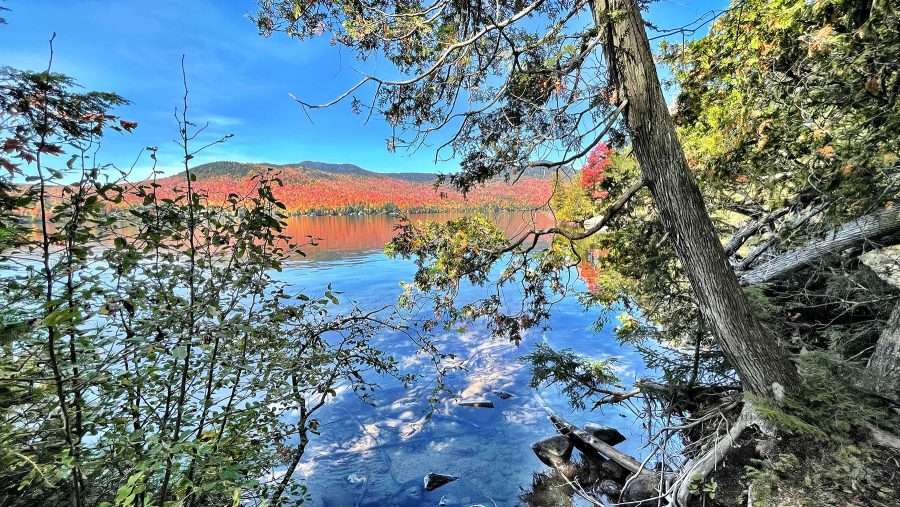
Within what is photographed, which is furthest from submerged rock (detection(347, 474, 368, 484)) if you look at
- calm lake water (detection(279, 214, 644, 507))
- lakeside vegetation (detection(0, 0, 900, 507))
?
lakeside vegetation (detection(0, 0, 900, 507))

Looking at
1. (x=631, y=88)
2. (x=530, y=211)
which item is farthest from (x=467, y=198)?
(x=631, y=88)

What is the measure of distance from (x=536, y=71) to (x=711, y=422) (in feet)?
12.5

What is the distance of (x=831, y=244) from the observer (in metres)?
3.64

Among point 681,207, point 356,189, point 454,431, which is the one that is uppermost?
point 356,189

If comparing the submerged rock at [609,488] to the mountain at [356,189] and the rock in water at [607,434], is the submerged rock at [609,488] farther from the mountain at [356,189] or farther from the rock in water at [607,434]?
the mountain at [356,189]

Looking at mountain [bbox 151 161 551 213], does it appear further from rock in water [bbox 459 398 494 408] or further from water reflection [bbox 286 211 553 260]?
rock in water [bbox 459 398 494 408]

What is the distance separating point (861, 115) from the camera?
296 cm

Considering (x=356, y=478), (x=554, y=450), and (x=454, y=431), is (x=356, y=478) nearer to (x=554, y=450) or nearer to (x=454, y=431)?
(x=454, y=431)

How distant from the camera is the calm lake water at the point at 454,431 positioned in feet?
20.0

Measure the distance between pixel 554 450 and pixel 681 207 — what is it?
5.47 m

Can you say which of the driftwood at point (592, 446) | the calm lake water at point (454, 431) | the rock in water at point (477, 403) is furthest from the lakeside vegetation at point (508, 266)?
the rock in water at point (477, 403)

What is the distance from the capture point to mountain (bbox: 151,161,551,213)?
267 cm

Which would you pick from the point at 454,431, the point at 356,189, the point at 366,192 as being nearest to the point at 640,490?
the point at 454,431

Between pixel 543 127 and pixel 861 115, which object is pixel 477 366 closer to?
pixel 543 127
